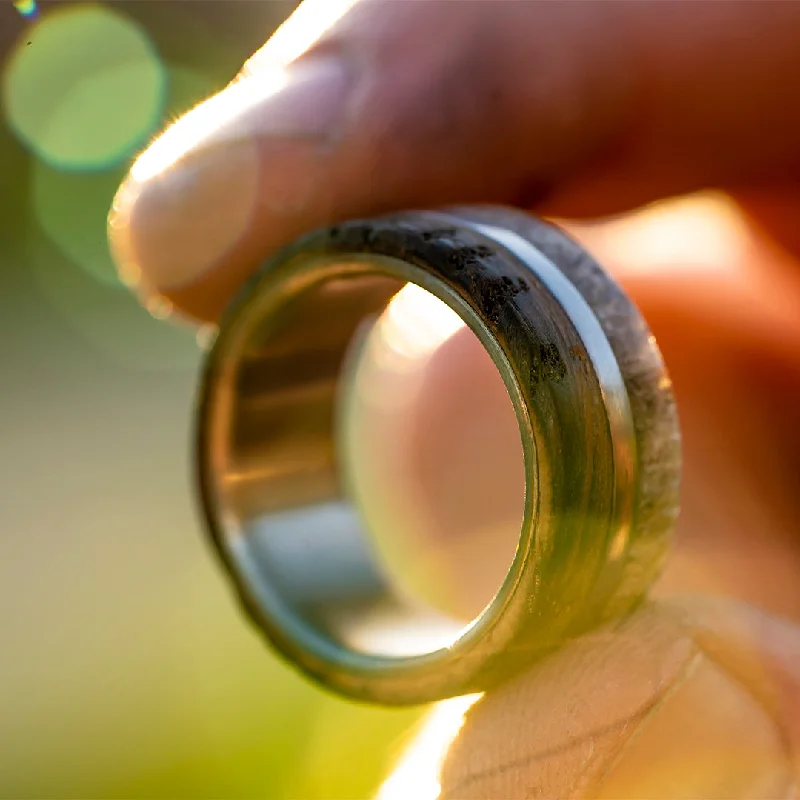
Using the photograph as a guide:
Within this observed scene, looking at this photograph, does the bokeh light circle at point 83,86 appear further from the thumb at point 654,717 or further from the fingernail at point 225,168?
the thumb at point 654,717

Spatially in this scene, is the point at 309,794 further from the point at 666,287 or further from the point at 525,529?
the point at 525,529

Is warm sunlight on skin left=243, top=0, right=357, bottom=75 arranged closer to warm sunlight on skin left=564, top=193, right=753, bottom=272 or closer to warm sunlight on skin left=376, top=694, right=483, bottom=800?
warm sunlight on skin left=564, top=193, right=753, bottom=272

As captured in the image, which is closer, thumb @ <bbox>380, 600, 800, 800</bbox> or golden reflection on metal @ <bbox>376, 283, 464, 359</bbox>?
thumb @ <bbox>380, 600, 800, 800</bbox>

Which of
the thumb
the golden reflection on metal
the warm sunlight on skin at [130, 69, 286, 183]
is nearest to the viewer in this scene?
the thumb

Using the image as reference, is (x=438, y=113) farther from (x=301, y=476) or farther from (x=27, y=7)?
(x=27, y=7)

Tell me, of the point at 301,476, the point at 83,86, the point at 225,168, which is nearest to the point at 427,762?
the point at 301,476

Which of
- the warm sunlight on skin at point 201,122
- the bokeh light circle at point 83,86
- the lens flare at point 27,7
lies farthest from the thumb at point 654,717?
the lens flare at point 27,7

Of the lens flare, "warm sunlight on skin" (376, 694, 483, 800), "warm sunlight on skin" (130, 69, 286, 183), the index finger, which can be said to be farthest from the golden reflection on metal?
the lens flare
